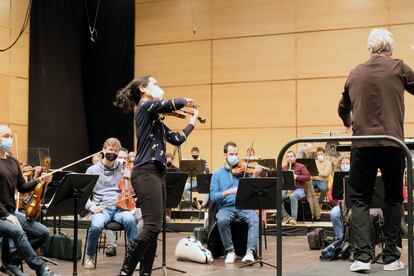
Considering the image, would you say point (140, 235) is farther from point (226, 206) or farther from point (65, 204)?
point (226, 206)

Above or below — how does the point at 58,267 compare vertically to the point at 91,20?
below

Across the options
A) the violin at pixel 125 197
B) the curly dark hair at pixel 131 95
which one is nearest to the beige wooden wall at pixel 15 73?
the violin at pixel 125 197

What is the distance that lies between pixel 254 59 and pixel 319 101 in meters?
1.75

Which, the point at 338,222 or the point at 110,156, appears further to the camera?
the point at 338,222

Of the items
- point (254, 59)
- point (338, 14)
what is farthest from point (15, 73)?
point (338, 14)

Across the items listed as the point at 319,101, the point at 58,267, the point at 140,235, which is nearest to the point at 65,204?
the point at 58,267

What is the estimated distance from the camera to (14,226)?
5480 mm

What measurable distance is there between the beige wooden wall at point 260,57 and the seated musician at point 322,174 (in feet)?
5.05

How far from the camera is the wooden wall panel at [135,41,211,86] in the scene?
14.6 metres

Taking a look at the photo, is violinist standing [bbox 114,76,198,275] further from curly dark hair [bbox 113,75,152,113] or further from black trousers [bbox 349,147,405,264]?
black trousers [bbox 349,147,405,264]

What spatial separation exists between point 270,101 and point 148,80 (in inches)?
353

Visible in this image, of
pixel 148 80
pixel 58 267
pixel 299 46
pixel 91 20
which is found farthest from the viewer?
pixel 91 20

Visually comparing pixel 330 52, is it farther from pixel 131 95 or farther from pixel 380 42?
pixel 380 42

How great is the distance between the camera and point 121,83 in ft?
50.4
